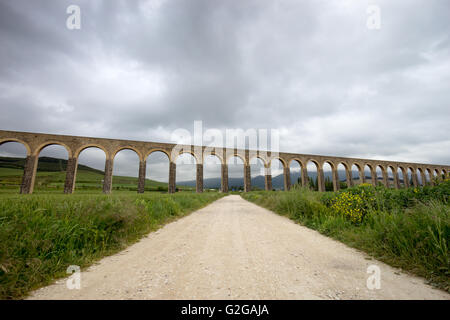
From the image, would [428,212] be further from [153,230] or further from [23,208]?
[23,208]

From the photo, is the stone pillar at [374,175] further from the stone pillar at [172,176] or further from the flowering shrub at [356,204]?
the flowering shrub at [356,204]

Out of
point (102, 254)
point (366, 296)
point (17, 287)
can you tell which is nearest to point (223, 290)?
point (366, 296)

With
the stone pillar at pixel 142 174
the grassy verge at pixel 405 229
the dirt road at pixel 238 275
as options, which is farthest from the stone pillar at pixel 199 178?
the dirt road at pixel 238 275

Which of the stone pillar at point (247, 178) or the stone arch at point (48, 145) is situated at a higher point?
the stone arch at point (48, 145)

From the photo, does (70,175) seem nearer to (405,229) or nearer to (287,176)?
(405,229)

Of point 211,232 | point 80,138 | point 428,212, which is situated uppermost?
point 80,138

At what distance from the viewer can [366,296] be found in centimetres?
140

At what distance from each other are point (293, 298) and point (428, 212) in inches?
101

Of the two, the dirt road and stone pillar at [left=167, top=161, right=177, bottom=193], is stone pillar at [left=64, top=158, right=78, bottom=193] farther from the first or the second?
the dirt road

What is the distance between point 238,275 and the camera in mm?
1727

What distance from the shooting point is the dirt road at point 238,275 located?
4.63ft

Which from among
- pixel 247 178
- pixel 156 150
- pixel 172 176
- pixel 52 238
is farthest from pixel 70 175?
Answer: pixel 52 238

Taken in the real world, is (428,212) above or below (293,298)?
above

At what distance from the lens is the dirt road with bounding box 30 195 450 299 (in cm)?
141
